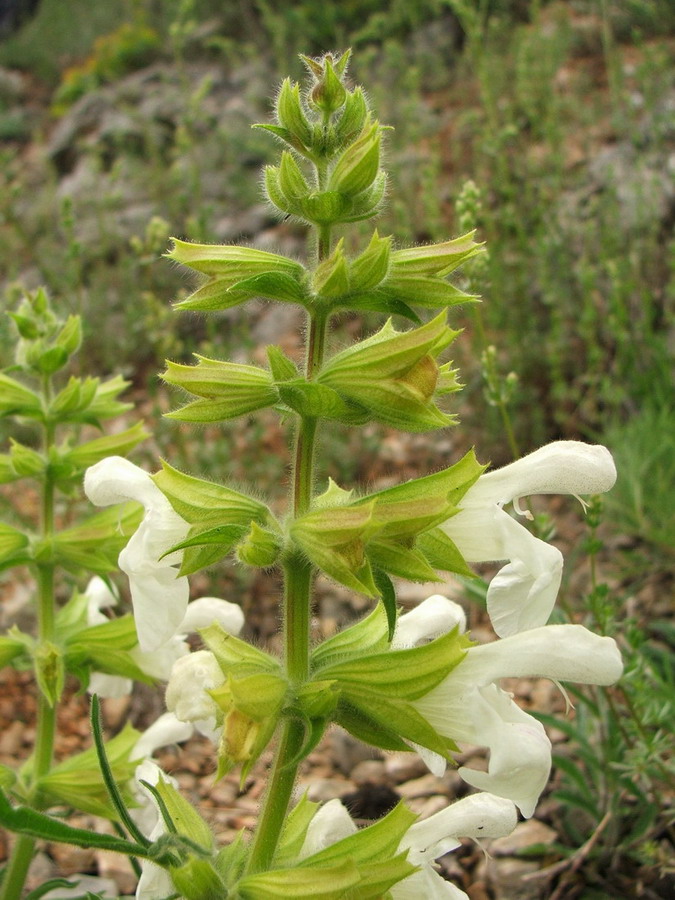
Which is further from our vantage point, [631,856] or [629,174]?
[629,174]

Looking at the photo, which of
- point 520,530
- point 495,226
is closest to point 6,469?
point 520,530

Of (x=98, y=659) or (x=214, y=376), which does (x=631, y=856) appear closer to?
A: (x=98, y=659)

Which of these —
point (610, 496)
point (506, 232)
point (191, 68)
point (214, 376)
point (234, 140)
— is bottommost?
point (610, 496)

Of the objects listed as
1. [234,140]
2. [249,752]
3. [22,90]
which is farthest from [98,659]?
[22,90]

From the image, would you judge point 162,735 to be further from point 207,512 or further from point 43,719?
point 207,512

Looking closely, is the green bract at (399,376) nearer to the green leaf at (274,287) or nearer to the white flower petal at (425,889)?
the green leaf at (274,287)

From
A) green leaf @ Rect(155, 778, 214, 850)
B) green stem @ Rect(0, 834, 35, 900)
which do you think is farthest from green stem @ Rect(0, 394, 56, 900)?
green leaf @ Rect(155, 778, 214, 850)
